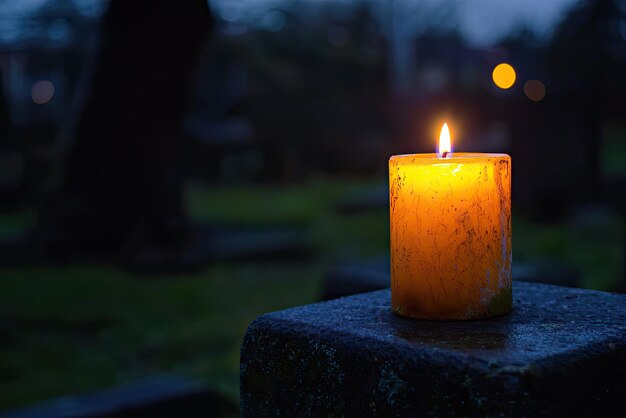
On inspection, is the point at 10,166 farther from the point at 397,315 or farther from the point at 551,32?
the point at 397,315

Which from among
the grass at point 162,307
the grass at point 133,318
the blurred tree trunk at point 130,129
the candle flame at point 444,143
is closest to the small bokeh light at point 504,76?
the grass at point 162,307

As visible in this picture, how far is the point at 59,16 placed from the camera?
588 inches

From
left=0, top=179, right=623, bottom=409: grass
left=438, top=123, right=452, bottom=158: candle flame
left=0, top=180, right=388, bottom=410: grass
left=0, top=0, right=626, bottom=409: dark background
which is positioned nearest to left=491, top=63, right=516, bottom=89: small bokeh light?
left=0, top=0, right=626, bottom=409: dark background

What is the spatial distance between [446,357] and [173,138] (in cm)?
649

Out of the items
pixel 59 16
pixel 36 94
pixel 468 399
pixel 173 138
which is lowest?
pixel 468 399

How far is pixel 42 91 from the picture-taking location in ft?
48.6

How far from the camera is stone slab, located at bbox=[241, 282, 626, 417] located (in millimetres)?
1109

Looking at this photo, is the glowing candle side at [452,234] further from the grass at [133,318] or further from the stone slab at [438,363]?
the grass at [133,318]

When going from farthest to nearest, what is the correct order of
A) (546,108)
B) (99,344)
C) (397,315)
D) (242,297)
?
1. (546,108)
2. (242,297)
3. (99,344)
4. (397,315)

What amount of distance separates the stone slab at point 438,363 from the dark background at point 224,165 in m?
1.49

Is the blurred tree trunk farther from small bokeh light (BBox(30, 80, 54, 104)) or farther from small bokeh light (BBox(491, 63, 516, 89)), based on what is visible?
small bokeh light (BBox(30, 80, 54, 104))

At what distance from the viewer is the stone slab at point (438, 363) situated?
1.11 m

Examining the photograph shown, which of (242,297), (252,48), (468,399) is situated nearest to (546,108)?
(242,297)

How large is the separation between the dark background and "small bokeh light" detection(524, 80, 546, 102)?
28 millimetres
